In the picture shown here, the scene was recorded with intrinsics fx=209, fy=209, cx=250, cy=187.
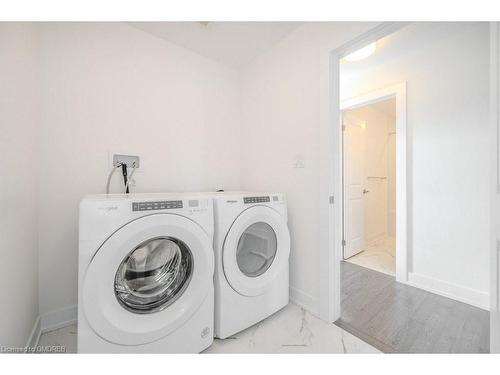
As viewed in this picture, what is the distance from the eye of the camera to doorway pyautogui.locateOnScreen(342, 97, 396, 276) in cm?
254

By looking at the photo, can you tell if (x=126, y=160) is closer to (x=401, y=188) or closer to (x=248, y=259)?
(x=248, y=259)

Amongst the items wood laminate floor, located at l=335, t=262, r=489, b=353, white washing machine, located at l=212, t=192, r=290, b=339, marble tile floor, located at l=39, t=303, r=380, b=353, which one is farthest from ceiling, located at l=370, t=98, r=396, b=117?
marble tile floor, located at l=39, t=303, r=380, b=353

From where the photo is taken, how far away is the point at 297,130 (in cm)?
156

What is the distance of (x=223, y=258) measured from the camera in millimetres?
1146

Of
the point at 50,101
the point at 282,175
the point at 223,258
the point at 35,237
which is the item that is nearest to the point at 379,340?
the point at 223,258

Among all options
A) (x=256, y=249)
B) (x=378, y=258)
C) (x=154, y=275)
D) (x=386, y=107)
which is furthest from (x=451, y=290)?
(x=386, y=107)

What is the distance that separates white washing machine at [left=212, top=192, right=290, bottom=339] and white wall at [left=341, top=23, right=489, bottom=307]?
1.36 metres

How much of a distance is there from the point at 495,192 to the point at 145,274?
5.01 feet

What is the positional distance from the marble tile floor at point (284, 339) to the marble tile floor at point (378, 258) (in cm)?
125

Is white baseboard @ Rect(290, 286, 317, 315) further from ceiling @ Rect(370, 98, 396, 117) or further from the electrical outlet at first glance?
ceiling @ Rect(370, 98, 396, 117)

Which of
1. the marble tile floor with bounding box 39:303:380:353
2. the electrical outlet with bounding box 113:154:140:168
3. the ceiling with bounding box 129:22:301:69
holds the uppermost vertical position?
the ceiling with bounding box 129:22:301:69

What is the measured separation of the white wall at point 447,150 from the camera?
1.57 metres

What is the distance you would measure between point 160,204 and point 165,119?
1024mm
